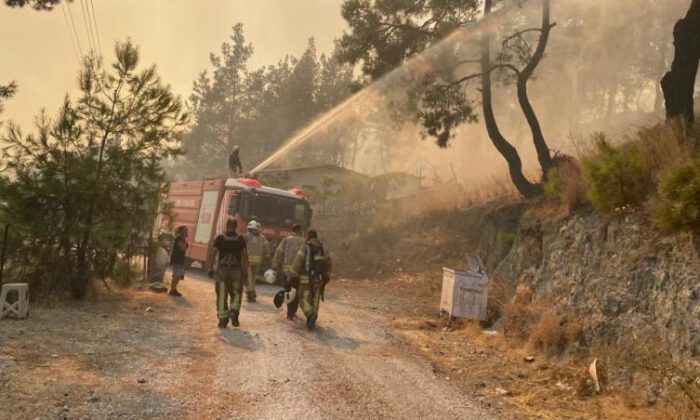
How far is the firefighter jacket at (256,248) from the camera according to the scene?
12938mm

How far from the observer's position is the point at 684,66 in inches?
422

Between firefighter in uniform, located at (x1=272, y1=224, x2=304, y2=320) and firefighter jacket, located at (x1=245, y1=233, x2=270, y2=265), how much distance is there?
4.98 feet

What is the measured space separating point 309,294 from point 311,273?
368mm

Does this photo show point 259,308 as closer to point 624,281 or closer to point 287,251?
point 287,251

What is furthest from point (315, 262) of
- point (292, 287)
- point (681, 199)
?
point (681, 199)

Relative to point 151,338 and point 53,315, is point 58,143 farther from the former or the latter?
point 151,338

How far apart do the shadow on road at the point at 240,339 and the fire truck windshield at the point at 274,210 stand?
305 inches

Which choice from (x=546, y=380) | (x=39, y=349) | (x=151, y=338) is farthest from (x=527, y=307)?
(x=39, y=349)

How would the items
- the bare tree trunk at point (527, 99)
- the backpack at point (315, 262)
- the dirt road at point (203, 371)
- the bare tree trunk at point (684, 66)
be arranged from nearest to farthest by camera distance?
1. the dirt road at point (203, 371)
2. the backpack at point (315, 262)
3. the bare tree trunk at point (684, 66)
4. the bare tree trunk at point (527, 99)

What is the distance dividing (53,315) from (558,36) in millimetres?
36079

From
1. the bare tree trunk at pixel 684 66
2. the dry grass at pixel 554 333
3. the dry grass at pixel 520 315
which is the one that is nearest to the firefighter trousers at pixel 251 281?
the dry grass at pixel 520 315

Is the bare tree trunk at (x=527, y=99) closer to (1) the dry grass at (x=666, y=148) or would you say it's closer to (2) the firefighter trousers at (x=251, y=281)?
(1) the dry grass at (x=666, y=148)

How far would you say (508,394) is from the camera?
6.80 meters

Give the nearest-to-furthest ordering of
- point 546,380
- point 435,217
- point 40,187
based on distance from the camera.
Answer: point 546,380 → point 40,187 → point 435,217
